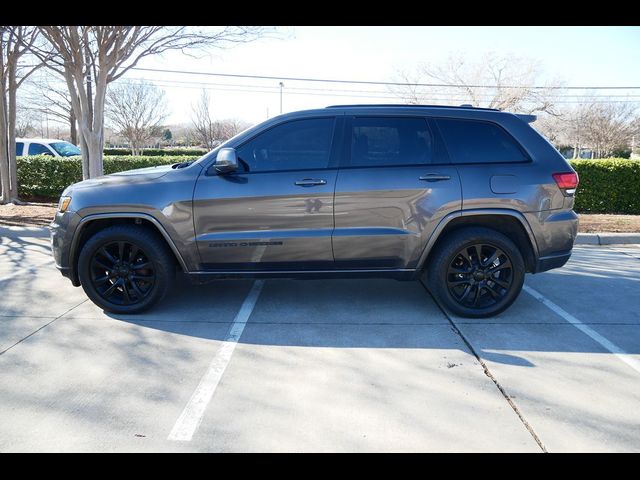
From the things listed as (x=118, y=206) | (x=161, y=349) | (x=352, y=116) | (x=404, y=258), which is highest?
(x=352, y=116)

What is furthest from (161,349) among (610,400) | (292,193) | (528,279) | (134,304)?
(528,279)

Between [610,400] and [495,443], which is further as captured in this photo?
[610,400]

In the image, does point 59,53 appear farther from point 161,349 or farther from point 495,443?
point 495,443

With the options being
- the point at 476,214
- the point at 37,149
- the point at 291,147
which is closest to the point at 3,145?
the point at 37,149

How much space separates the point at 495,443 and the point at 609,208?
990 centimetres

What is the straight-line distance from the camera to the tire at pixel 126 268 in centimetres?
423

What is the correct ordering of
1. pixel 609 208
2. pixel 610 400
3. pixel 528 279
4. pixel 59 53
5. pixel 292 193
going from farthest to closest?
1. pixel 609 208
2. pixel 59 53
3. pixel 528 279
4. pixel 292 193
5. pixel 610 400

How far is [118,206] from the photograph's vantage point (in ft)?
13.7

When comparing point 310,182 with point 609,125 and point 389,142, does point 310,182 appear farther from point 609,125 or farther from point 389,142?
point 609,125

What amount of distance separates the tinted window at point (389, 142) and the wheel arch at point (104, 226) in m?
1.83

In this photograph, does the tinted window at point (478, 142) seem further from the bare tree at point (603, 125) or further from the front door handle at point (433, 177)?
the bare tree at point (603, 125)

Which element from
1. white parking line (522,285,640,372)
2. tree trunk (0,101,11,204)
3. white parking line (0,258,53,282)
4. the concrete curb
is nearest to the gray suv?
white parking line (522,285,640,372)

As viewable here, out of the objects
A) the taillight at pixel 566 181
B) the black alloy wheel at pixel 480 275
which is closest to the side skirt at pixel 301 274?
the black alloy wheel at pixel 480 275

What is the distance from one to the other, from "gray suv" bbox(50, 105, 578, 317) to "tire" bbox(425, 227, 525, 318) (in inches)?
0.4
